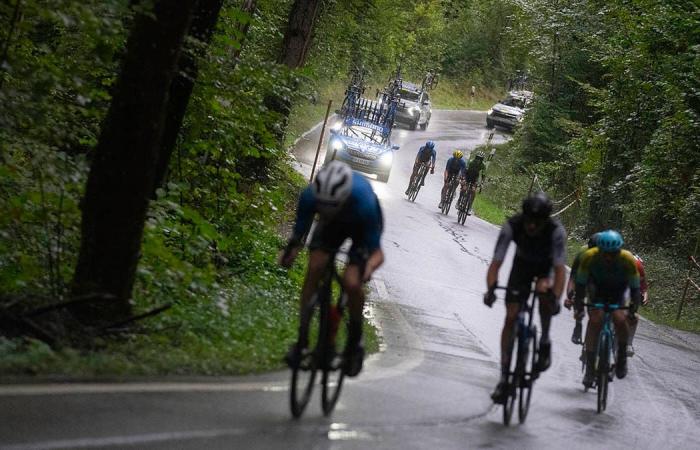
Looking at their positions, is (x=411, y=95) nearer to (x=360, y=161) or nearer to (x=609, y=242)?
(x=360, y=161)

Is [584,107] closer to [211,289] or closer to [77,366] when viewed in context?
[211,289]

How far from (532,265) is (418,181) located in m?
23.4

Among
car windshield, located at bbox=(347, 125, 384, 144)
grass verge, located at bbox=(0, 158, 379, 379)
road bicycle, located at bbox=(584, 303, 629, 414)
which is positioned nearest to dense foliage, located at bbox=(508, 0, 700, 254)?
car windshield, located at bbox=(347, 125, 384, 144)

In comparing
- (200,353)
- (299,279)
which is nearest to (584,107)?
(299,279)

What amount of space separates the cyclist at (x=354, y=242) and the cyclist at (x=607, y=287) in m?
4.61

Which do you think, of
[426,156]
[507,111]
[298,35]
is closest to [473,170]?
[426,156]

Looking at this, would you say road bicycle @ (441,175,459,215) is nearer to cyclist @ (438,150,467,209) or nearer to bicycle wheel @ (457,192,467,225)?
cyclist @ (438,150,467,209)

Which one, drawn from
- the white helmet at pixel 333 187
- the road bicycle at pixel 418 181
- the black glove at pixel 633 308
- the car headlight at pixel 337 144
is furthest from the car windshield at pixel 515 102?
the white helmet at pixel 333 187

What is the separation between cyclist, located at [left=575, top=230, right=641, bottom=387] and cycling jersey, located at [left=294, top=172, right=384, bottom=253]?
182 inches

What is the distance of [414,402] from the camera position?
9.62m

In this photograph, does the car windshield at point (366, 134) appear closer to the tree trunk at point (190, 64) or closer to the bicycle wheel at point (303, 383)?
the tree trunk at point (190, 64)

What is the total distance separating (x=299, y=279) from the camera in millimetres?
16016

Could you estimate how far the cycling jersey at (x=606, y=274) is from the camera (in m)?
12.2

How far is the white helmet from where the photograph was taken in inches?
301
